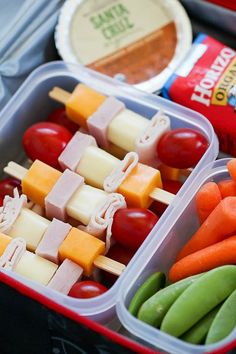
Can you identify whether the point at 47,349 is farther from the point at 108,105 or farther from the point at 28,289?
the point at 108,105

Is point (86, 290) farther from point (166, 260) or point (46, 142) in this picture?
point (46, 142)

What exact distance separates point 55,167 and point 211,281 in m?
0.36

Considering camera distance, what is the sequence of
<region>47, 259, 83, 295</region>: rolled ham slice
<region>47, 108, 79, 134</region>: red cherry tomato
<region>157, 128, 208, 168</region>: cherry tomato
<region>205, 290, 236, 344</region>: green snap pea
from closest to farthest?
<region>205, 290, 236, 344</region>: green snap pea < <region>47, 259, 83, 295</region>: rolled ham slice < <region>157, 128, 208, 168</region>: cherry tomato < <region>47, 108, 79, 134</region>: red cherry tomato

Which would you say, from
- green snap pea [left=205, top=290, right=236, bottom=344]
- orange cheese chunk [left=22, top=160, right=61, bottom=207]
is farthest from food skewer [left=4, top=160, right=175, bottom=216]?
green snap pea [left=205, top=290, right=236, bottom=344]

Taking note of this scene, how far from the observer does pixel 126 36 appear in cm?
124

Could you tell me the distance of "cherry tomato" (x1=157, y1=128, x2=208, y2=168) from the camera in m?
1.05

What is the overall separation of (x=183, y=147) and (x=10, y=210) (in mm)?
265

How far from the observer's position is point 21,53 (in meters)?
1.20

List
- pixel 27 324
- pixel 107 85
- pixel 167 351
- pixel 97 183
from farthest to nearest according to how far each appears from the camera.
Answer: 1. pixel 107 85
2. pixel 97 183
3. pixel 27 324
4. pixel 167 351

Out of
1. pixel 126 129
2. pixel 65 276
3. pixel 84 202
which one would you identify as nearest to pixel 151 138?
pixel 126 129

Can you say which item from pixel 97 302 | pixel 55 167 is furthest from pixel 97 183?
pixel 97 302

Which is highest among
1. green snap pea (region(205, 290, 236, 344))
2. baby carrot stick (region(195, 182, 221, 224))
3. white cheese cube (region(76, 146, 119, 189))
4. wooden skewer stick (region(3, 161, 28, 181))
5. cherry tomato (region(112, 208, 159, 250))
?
wooden skewer stick (region(3, 161, 28, 181))

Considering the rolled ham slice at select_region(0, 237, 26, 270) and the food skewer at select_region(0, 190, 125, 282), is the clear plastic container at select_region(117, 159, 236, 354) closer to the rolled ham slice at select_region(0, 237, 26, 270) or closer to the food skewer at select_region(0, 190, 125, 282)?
the food skewer at select_region(0, 190, 125, 282)

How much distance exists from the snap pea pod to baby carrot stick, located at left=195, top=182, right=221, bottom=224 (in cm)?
13
